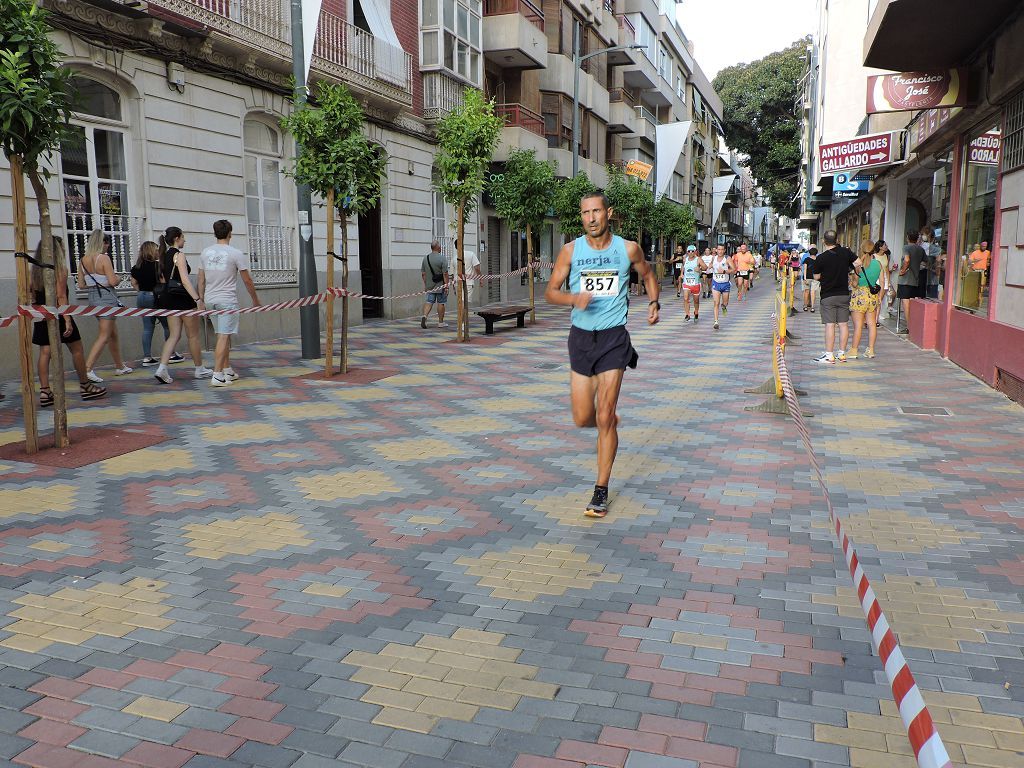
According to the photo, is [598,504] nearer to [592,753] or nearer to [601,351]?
[601,351]

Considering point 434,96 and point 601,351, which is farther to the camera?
point 434,96

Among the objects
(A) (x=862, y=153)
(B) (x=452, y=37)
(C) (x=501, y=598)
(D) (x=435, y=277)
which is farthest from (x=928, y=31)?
(B) (x=452, y=37)

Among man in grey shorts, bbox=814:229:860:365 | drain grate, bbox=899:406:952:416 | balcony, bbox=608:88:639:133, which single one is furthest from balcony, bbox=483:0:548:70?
drain grate, bbox=899:406:952:416

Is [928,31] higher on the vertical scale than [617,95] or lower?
lower

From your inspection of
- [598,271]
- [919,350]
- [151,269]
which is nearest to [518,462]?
[598,271]

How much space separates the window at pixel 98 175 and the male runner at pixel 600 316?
9.06 metres

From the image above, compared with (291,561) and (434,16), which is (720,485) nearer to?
(291,561)

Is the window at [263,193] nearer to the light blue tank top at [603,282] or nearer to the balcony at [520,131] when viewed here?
the balcony at [520,131]

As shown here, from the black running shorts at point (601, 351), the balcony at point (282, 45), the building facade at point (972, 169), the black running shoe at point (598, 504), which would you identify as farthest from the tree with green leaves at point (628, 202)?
the black running shoe at point (598, 504)

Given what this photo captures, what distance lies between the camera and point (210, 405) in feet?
28.8

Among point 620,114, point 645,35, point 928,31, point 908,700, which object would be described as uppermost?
point 645,35

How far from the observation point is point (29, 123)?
19.5 ft

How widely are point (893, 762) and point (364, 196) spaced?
9.66 meters

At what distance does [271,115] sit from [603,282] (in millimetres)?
12525
